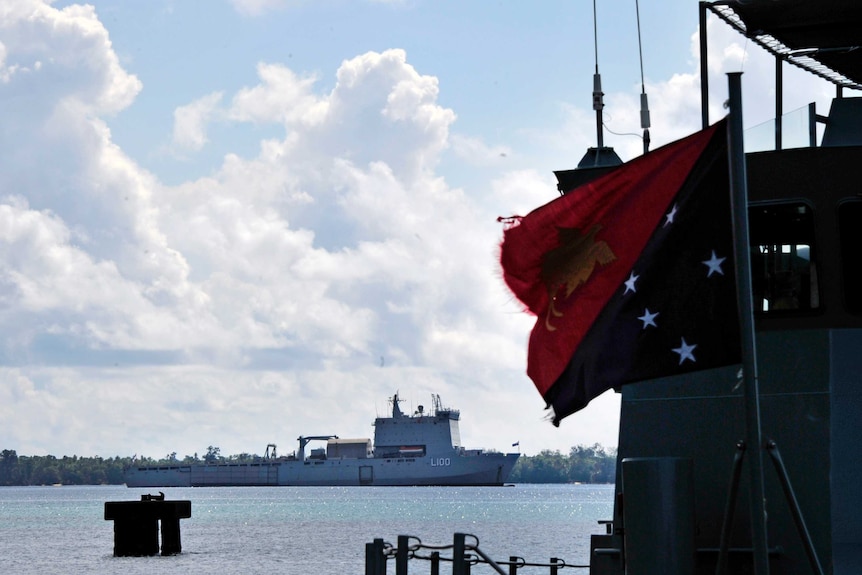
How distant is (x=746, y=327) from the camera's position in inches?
333

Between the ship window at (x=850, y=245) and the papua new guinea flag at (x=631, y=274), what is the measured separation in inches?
95.4

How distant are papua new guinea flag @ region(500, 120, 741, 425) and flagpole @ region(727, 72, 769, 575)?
0.72 feet

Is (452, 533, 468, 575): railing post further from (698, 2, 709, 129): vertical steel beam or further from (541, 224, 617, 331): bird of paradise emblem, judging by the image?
(698, 2, 709, 129): vertical steel beam

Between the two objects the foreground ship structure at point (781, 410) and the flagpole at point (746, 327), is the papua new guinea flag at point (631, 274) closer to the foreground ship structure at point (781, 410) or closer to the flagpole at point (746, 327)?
the flagpole at point (746, 327)

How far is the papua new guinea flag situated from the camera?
8.95m

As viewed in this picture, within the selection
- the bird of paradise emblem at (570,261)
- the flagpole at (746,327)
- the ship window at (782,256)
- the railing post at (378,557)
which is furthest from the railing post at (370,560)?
the flagpole at (746,327)

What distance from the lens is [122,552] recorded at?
61.0 metres

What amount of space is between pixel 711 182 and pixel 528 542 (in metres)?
72.5

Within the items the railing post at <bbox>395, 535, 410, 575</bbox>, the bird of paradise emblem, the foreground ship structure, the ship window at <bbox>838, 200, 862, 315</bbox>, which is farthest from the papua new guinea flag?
the railing post at <bbox>395, 535, 410, 575</bbox>

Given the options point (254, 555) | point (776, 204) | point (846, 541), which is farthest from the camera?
point (254, 555)

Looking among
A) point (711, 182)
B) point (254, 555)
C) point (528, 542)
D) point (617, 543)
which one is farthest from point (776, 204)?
point (528, 542)

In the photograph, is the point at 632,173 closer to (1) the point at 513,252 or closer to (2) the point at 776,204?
(1) the point at 513,252

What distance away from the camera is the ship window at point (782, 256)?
11.2m

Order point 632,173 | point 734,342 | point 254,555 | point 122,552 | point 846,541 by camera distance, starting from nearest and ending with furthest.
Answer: point 734,342 → point 632,173 → point 846,541 → point 122,552 → point 254,555
